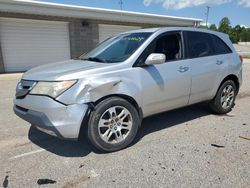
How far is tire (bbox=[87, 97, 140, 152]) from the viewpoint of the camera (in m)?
3.37

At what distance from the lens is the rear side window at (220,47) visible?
4992mm

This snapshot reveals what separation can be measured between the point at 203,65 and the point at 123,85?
1.85m

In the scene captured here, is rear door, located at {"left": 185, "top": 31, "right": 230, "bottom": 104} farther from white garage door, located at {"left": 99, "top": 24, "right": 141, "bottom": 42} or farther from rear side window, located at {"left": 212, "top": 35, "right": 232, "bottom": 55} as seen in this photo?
white garage door, located at {"left": 99, "top": 24, "right": 141, "bottom": 42}

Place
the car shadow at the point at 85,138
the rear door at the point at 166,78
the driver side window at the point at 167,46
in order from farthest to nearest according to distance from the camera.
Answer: the driver side window at the point at 167,46
the rear door at the point at 166,78
the car shadow at the point at 85,138

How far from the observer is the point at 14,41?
13.5 metres

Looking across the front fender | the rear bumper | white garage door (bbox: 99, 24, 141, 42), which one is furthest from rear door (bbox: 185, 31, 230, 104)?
white garage door (bbox: 99, 24, 141, 42)

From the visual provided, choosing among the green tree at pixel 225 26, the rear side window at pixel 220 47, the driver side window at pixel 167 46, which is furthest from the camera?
the green tree at pixel 225 26

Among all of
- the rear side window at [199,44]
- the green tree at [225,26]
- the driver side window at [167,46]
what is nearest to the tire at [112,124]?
the driver side window at [167,46]

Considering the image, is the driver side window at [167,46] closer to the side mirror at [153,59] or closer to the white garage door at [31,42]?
the side mirror at [153,59]

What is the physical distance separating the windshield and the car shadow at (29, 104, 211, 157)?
4.45ft

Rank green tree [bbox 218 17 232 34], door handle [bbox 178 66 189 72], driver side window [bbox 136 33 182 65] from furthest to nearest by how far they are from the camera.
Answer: green tree [bbox 218 17 232 34]
door handle [bbox 178 66 189 72]
driver side window [bbox 136 33 182 65]

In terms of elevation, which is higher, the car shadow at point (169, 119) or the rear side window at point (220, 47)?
the rear side window at point (220, 47)

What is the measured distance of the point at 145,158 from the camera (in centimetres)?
339

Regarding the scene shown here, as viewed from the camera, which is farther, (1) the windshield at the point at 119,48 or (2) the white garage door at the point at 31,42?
(2) the white garage door at the point at 31,42
